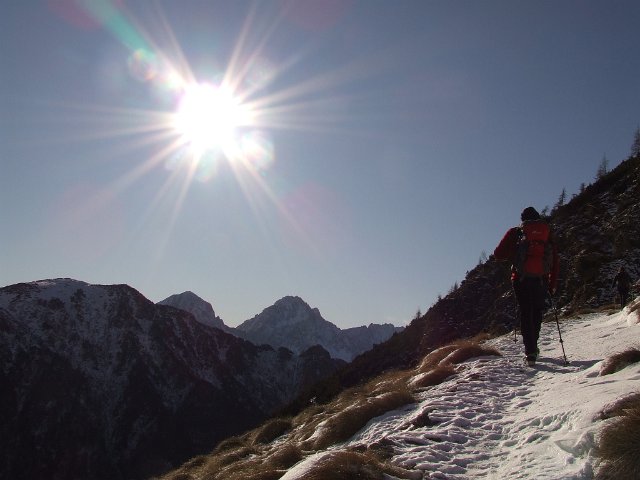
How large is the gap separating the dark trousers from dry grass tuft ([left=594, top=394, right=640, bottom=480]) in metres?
5.70

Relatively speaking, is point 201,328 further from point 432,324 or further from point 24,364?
point 432,324

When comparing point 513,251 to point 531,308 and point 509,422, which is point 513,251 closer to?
point 531,308

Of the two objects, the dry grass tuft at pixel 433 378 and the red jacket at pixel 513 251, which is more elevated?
the red jacket at pixel 513 251

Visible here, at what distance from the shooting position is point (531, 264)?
33.6ft

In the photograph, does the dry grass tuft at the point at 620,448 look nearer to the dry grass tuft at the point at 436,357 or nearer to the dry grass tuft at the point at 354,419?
the dry grass tuft at the point at 354,419

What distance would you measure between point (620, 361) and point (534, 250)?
10.3ft

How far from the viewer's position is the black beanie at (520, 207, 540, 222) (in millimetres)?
10555

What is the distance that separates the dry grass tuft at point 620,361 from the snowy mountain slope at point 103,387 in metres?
136

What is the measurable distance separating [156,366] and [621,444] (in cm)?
16481

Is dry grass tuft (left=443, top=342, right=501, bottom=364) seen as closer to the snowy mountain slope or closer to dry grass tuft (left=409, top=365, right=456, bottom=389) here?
dry grass tuft (left=409, top=365, right=456, bottom=389)

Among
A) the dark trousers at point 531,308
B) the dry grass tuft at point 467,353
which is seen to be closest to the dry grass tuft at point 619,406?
the dark trousers at point 531,308

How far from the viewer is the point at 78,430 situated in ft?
406

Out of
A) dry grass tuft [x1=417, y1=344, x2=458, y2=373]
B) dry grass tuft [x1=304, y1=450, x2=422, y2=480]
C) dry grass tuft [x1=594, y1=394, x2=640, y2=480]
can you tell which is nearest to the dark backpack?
dry grass tuft [x1=417, y1=344, x2=458, y2=373]

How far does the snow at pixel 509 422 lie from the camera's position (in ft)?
16.9
